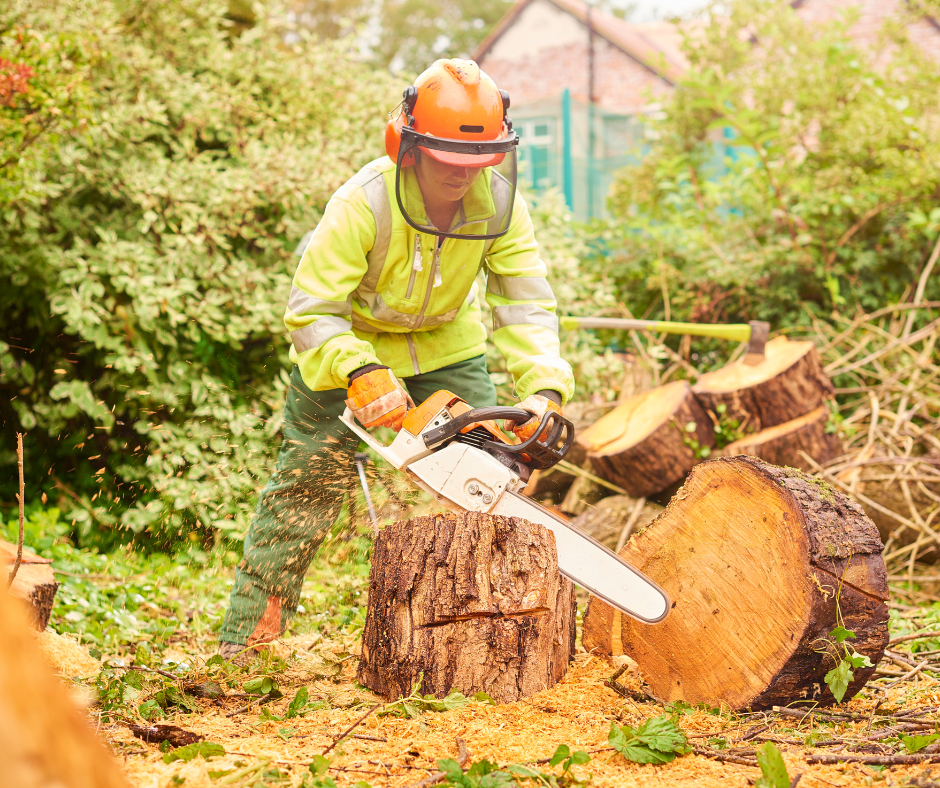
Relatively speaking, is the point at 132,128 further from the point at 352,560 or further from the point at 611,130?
the point at 611,130

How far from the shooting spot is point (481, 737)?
179 cm

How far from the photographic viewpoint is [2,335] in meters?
4.64

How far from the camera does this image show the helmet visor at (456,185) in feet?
7.41

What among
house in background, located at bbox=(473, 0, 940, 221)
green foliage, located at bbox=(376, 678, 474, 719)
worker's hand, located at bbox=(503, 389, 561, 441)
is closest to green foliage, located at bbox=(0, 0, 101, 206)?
worker's hand, located at bbox=(503, 389, 561, 441)

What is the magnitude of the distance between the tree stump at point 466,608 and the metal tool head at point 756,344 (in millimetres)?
2734

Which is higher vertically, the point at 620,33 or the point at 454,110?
the point at 454,110

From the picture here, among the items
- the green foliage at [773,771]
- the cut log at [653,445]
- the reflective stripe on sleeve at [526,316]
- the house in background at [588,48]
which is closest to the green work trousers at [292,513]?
the reflective stripe on sleeve at [526,316]

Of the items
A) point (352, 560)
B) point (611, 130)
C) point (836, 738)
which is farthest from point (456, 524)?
point (611, 130)

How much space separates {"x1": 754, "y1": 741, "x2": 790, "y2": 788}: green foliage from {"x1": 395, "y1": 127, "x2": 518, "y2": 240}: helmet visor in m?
1.57

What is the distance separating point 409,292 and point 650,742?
152cm

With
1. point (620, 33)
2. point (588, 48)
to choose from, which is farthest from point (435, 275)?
point (620, 33)

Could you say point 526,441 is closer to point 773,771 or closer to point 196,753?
point 773,771

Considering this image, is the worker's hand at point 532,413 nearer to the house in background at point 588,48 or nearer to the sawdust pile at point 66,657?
the sawdust pile at point 66,657

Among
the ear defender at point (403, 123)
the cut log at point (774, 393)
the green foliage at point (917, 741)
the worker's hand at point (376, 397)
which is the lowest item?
the cut log at point (774, 393)
